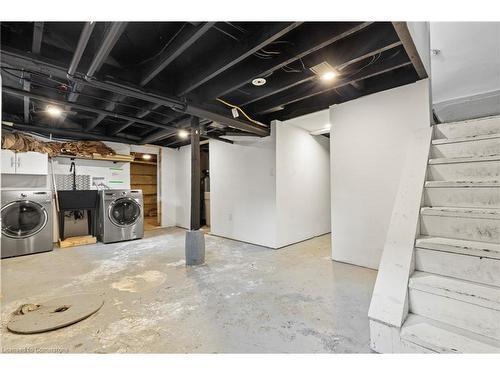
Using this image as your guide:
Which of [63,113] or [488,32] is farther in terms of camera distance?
[63,113]

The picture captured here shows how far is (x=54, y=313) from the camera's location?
201cm

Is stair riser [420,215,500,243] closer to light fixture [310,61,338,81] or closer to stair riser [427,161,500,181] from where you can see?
stair riser [427,161,500,181]

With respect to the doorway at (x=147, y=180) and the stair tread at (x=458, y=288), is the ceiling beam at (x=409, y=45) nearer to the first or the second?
the stair tread at (x=458, y=288)

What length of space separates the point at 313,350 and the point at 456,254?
3.58ft

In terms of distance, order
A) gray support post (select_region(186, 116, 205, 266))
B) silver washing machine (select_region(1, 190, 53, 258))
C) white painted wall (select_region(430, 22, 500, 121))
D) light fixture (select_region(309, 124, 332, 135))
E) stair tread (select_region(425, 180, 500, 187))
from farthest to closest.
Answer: light fixture (select_region(309, 124, 332, 135))
silver washing machine (select_region(1, 190, 53, 258))
gray support post (select_region(186, 116, 205, 266))
white painted wall (select_region(430, 22, 500, 121))
stair tread (select_region(425, 180, 500, 187))

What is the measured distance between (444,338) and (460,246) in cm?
54

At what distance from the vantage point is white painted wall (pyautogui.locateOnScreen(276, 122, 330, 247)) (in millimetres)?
4137

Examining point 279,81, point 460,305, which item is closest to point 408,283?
point 460,305

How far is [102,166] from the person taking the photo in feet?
17.6

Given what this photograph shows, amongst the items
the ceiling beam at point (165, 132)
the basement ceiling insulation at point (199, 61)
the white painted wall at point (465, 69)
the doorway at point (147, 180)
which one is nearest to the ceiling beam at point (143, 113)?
the basement ceiling insulation at point (199, 61)

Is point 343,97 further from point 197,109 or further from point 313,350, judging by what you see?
Result: point 313,350

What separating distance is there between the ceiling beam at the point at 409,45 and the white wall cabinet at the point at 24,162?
228 inches

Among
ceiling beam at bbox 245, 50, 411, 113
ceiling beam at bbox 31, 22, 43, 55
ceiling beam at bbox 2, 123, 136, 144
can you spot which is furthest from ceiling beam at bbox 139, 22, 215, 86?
ceiling beam at bbox 2, 123, 136, 144

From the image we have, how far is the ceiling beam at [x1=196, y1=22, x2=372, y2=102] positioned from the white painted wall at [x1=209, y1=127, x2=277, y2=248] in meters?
1.50
